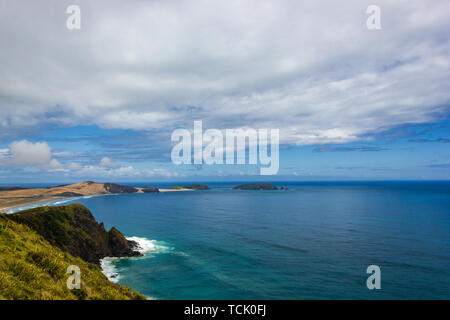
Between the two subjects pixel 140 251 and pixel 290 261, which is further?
pixel 140 251

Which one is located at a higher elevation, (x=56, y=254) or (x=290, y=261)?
(x=56, y=254)

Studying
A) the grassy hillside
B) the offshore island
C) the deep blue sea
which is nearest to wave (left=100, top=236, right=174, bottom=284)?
the deep blue sea

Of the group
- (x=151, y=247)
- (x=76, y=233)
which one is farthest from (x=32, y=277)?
(x=151, y=247)

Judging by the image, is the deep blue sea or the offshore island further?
the deep blue sea

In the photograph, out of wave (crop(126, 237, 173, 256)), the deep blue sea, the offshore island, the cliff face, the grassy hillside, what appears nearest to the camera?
the grassy hillside

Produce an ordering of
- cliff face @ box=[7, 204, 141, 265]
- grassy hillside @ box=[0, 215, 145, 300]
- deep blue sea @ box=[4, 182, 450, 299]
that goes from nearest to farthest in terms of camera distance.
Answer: grassy hillside @ box=[0, 215, 145, 300] < deep blue sea @ box=[4, 182, 450, 299] < cliff face @ box=[7, 204, 141, 265]

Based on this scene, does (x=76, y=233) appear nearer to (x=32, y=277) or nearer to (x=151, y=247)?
(x=151, y=247)

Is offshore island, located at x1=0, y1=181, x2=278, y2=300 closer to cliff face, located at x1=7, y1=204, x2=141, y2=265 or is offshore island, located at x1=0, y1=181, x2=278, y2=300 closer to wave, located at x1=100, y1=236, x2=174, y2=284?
cliff face, located at x1=7, y1=204, x2=141, y2=265
